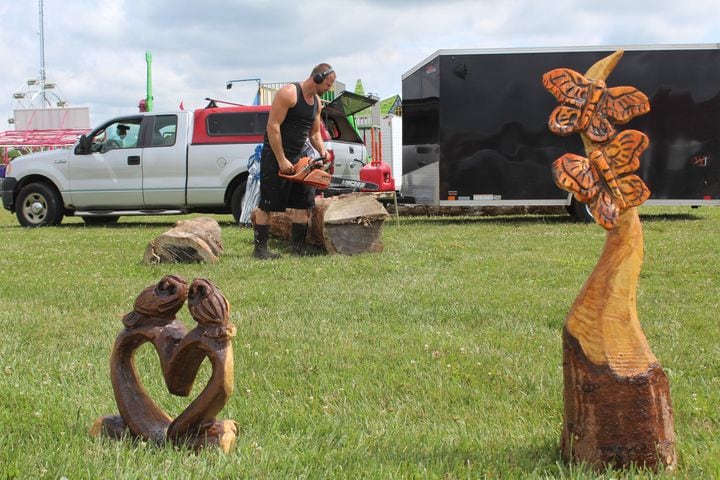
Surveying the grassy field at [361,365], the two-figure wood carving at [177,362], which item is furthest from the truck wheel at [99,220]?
the two-figure wood carving at [177,362]

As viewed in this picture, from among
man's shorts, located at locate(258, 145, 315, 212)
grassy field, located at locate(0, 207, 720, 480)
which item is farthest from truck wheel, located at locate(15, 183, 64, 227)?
man's shorts, located at locate(258, 145, 315, 212)

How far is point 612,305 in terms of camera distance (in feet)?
6.33

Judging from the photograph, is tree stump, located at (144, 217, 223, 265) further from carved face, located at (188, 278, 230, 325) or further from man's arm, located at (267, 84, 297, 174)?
carved face, located at (188, 278, 230, 325)

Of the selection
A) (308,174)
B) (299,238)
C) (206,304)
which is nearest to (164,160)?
(299,238)

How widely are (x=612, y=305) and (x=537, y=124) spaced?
1000 centimetres

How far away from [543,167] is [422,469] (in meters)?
10.0

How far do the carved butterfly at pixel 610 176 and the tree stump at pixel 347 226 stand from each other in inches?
223

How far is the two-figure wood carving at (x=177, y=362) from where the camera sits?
6.40 ft

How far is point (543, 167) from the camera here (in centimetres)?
1138

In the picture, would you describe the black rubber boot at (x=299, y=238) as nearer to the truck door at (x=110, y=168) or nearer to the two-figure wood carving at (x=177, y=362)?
the truck door at (x=110, y=168)

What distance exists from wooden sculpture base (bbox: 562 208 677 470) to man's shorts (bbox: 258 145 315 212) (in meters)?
5.19

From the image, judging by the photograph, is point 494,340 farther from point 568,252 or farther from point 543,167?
point 543,167

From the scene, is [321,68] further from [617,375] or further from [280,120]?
[617,375]

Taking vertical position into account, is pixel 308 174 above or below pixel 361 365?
above
